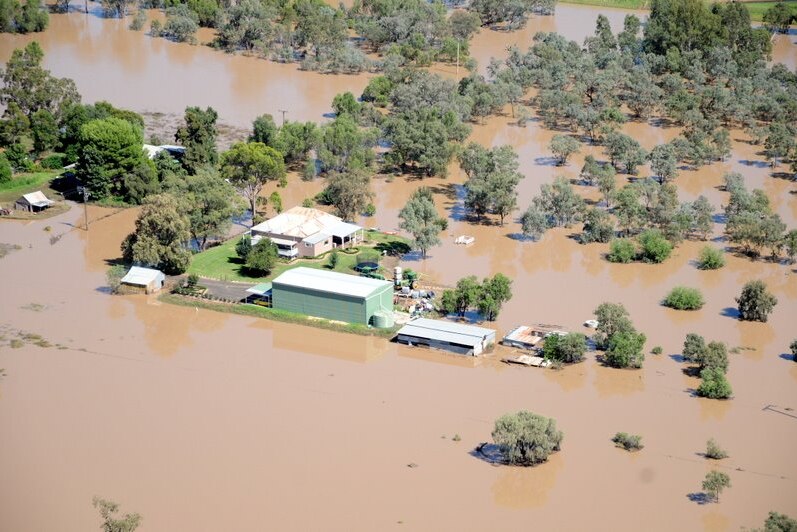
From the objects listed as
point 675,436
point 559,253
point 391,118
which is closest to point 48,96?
point 391,118

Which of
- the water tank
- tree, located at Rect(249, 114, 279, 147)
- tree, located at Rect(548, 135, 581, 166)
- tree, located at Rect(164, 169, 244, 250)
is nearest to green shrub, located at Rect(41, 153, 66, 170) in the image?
tree, located at Rect(249, 114, 279, 147)

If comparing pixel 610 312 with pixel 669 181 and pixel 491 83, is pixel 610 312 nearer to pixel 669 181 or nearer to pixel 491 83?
pixel 669 181

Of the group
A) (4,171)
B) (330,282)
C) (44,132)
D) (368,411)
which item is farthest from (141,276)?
(44,132)

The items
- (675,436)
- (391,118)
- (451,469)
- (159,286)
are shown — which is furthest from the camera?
(391,118)

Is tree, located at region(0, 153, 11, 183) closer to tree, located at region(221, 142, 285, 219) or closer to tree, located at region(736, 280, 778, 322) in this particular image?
tree, located at region(221, 142, 285, 219)

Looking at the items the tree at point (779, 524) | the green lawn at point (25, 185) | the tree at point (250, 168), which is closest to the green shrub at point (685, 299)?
the tree at point (779, 524)

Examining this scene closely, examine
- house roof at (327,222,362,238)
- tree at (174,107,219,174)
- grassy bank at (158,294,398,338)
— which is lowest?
grassy bank at (158,294,398,338)
